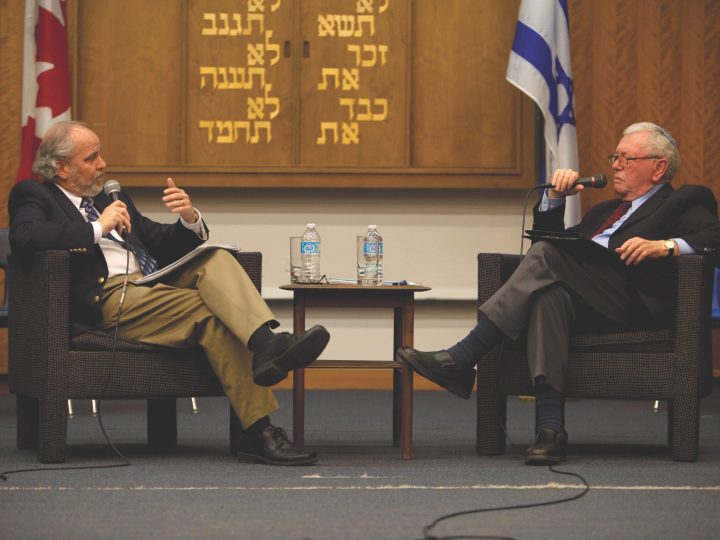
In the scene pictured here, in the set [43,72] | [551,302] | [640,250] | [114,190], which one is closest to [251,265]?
[114,190]

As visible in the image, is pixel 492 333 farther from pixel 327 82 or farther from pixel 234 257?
pixel 327 82

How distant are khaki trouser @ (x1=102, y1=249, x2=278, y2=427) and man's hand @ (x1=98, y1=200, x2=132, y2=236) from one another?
192mm

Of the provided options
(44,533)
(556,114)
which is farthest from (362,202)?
(44,533)

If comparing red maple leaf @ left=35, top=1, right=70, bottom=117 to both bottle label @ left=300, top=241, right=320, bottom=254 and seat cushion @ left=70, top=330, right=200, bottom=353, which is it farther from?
seat cushion @ left=70, top=330, right=200, bottom=353

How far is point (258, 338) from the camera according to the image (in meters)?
3.20

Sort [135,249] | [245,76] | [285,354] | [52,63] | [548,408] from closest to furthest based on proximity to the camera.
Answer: [285,354] → [548,408] → [135,249] → [52,63] → [245,76]

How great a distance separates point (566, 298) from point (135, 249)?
4.54 feet

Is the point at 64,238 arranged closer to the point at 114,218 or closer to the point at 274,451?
the point at 114,218

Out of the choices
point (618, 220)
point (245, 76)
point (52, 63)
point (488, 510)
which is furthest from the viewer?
point (245, 76)

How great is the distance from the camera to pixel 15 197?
137 inches

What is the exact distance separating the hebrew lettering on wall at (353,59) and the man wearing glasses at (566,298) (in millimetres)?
2307

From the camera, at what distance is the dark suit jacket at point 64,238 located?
3318 millimetres

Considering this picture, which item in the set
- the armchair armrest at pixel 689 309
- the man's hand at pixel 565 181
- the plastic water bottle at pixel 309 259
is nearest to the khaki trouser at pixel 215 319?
the plastic water bottle at pixel 309 259

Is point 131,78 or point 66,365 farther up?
point 131,78
